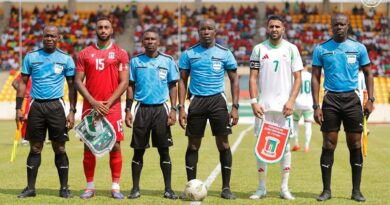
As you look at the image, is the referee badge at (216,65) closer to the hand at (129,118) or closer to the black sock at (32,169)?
the hand at (129,118)

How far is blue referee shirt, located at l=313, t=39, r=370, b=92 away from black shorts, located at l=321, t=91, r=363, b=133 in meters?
0.09

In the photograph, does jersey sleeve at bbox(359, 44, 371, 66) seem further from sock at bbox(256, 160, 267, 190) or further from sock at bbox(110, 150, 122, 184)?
sock at bbox(110, 150, 122, 184)

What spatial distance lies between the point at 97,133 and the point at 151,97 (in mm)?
852

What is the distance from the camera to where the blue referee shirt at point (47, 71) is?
980 centimetres

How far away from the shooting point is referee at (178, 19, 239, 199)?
9.78 m

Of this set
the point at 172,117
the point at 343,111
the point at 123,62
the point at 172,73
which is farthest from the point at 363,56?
the point at 123,62

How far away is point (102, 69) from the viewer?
9.73 metres

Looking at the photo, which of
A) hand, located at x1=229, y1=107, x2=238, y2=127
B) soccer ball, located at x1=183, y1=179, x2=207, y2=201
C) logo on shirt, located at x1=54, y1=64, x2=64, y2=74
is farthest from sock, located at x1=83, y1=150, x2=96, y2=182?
hand, located at x1=229, y1=107, x2=238, y2=127

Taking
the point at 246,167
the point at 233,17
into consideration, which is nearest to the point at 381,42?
the point at 233,17

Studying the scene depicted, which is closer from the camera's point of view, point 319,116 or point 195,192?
point 195,192

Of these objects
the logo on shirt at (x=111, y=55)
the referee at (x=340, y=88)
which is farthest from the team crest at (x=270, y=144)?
the logo on shirt at (x=111, y=55)

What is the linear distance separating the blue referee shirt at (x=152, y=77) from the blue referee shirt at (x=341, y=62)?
198cm

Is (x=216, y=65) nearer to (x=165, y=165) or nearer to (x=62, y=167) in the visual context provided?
(x=165, y=165)

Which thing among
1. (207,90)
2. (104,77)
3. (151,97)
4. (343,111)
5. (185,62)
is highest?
(185,62)
